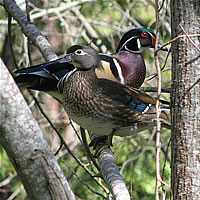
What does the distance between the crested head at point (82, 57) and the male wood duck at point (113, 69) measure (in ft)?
0.22

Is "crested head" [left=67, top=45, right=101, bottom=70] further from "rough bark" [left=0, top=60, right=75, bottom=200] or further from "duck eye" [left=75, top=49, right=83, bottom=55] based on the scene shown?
"rough bark" [left=0, top=60, right=75, bottom=200]

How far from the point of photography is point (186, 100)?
153 cm

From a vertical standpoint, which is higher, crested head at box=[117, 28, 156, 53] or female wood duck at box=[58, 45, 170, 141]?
crested head at box=[117, 28, 156, 53]

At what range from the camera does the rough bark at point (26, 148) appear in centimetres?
116

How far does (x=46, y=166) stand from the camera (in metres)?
1.21

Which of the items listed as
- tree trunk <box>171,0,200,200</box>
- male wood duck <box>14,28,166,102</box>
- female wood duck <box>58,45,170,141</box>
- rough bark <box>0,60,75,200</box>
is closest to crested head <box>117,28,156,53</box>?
male wood duck <box>14,28,166,102</box>

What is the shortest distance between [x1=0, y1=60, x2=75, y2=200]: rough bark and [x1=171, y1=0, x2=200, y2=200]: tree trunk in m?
0.57

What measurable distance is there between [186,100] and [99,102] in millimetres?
950

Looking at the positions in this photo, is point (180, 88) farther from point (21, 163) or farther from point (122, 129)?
point (122, 129)

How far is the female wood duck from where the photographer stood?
93.4 inches

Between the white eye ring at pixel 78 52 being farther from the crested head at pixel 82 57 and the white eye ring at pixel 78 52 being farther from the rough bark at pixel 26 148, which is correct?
the rough bark at pixel 26 148

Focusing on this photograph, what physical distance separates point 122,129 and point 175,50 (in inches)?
41.0

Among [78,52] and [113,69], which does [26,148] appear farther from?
[113,69]

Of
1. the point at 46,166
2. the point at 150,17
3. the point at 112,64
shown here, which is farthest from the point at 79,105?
the point at 150,17
